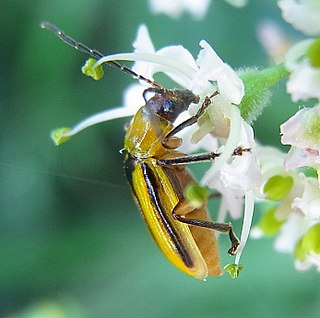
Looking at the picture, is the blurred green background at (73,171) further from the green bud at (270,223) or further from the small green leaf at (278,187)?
the small green leaf at (278,187)

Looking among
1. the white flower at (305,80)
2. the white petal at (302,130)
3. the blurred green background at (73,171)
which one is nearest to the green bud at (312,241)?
the white petal at (302,130)

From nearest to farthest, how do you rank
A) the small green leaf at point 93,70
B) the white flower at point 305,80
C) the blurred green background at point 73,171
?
the white flower at point 305,80 < the small green leaf at point 93,70 < the blurred green background at point 73,171

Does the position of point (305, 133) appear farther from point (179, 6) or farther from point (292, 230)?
point (179, 6)

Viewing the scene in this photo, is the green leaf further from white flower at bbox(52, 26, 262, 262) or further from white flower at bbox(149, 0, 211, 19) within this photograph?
white flower at bbox(149, 0, 211, 19)

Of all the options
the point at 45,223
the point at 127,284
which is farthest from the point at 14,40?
the point at 127,284

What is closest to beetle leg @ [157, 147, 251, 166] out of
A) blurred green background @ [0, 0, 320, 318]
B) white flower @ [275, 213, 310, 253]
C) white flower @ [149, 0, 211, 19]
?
white flower @ [275, 213, 310, 253]

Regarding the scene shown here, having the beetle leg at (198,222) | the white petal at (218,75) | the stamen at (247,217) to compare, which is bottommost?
the stamen at (247,217)

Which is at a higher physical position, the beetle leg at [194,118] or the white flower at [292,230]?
the beetle leg at [194,118]
